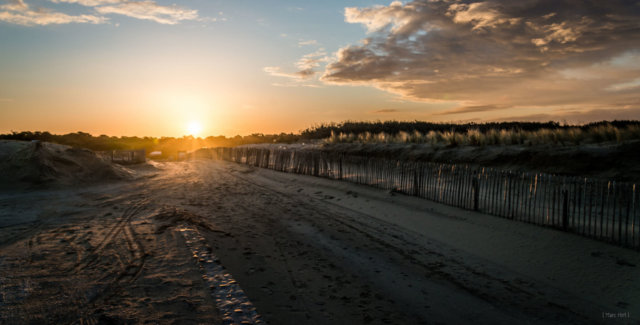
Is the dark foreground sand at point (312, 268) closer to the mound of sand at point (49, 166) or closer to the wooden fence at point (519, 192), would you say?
the wooden fence at point (519, 192)

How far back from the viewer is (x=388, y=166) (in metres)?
11.4

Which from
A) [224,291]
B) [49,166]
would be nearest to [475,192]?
[224,291]

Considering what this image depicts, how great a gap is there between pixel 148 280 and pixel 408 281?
334 centimetres

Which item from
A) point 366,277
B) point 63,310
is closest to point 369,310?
point 366,277

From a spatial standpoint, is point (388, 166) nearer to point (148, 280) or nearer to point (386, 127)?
point (148, 280)

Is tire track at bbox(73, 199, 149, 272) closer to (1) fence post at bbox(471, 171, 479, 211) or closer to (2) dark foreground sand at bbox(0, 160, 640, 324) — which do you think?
(2) dark foreground sand at bbox(0, 160, 640, 324)

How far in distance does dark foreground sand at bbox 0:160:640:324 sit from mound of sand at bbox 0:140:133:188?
5.94 meters

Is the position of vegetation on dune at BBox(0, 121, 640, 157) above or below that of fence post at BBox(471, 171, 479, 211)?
above

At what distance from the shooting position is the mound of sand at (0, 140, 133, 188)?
42.5 ft

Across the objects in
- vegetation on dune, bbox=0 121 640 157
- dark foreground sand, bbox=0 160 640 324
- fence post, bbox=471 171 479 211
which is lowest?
dark foreground sand, bbox=0 160 640 324

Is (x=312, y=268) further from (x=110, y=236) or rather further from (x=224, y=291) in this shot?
(x=110, y=236)

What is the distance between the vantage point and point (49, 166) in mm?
13844

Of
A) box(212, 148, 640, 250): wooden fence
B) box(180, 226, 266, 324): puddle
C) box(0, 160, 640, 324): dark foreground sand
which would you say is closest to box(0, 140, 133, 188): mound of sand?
box(0, 160, 640, 324): dark foreground sand

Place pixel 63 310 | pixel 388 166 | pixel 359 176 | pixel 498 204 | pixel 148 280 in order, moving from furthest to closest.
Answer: pixel 359 176 → pixel 388 166 → pixel 498 204 → pixel 148 280 → pixel 63 310
